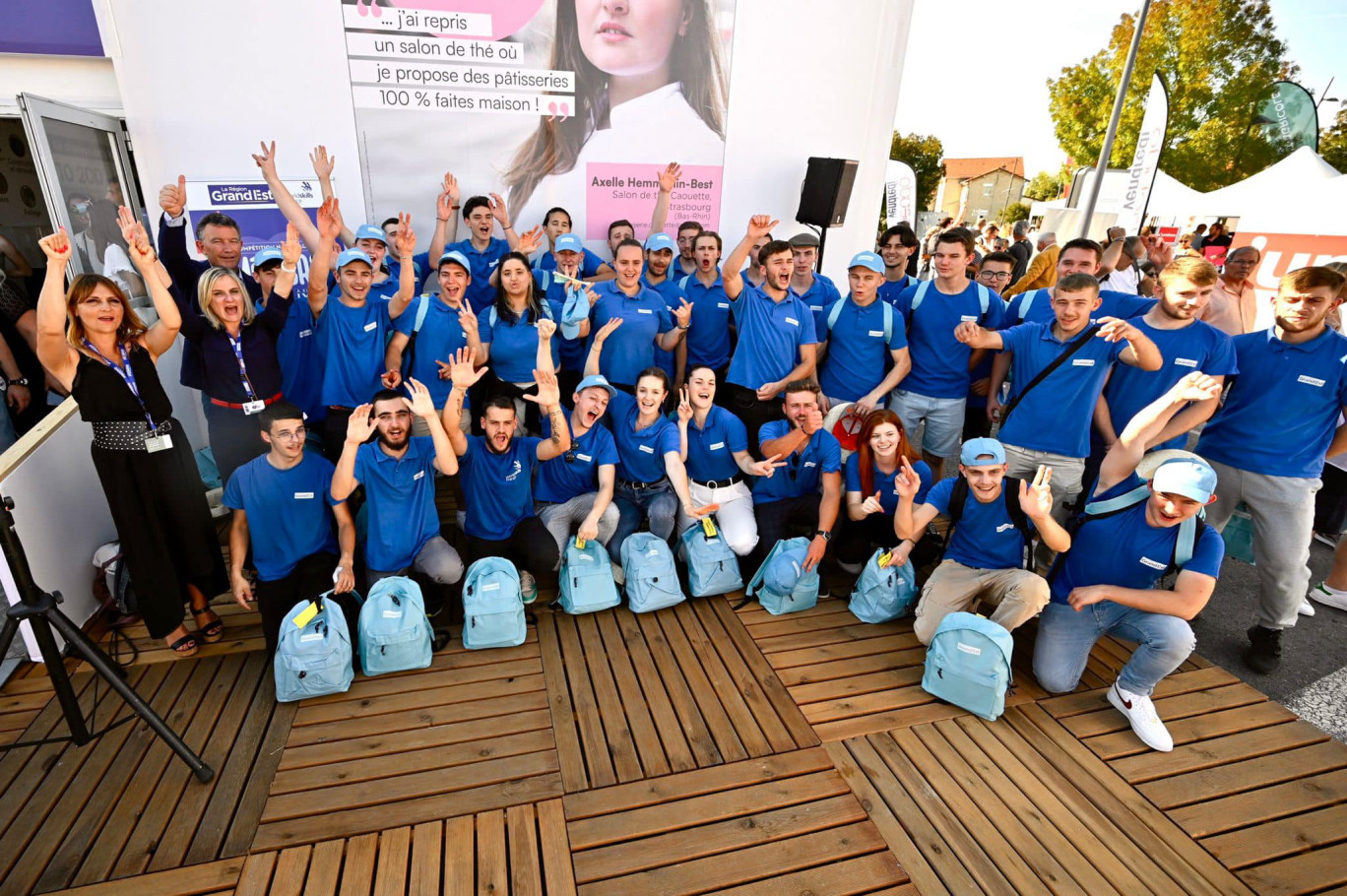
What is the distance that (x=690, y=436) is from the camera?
4.14 m

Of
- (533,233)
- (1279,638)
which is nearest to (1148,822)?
(1279,638)

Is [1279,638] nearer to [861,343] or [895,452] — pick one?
[895,452]

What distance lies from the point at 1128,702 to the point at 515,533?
3326 millimetres

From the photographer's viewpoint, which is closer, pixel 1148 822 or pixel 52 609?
pixel 52 609

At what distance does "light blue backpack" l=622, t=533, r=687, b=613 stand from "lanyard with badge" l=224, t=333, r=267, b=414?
222 cm

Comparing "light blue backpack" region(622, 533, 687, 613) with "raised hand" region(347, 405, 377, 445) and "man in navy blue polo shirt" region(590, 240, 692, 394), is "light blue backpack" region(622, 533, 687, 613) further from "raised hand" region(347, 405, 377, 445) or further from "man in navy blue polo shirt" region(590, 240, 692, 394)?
"raised hand" region(347, 405, 377, 445)

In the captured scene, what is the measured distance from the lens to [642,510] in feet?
14.0

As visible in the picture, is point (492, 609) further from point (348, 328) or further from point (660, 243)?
point (660, 243)

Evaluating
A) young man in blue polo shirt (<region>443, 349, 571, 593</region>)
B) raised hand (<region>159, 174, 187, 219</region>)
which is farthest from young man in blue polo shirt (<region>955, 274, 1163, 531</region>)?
raised hand (<region>159, 174, 187, 219</region>)

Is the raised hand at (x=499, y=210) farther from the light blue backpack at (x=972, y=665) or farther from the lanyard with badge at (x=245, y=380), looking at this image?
the light blue backpack at (x=972, y=665)

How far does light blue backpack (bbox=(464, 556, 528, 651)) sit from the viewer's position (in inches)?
132

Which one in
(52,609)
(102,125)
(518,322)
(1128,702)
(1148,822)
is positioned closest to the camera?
(52,609)

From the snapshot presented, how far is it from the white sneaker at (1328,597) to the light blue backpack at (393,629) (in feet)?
17.6

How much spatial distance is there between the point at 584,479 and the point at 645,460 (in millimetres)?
411
